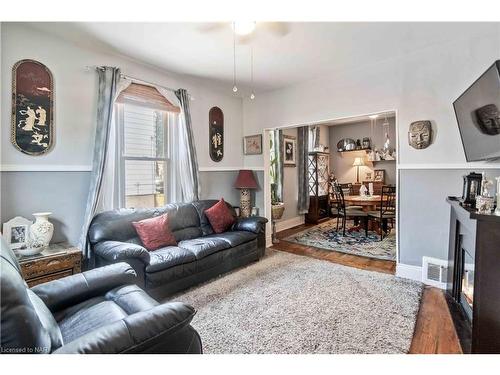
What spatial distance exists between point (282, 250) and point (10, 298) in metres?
3.64

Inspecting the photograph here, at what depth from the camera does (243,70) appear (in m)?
3.43

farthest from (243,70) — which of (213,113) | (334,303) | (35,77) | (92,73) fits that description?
(334,303)

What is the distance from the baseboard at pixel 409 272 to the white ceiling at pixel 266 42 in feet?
8.46

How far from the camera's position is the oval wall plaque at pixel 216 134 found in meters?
4.18

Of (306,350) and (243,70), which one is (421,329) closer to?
(306,350)

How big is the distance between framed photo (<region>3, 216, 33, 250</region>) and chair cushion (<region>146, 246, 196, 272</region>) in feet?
3.65

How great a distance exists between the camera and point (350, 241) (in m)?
4.60

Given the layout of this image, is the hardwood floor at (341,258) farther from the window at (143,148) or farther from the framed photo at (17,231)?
the framed photo at (17,231)

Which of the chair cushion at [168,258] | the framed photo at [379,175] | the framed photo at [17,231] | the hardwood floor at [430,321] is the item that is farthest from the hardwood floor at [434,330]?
the framed photo at [379,175]

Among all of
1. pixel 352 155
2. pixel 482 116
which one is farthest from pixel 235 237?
pixel 352 155

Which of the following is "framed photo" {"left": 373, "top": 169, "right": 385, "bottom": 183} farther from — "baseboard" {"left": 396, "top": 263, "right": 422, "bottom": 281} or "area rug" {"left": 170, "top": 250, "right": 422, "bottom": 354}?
"area rug" {"left": 170, "top": 250, "right": 422, "bottom": 354}

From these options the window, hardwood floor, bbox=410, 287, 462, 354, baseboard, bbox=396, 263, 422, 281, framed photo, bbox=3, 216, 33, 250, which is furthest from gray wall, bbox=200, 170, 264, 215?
hardwood floor, bbox=410, 287, 462, 354

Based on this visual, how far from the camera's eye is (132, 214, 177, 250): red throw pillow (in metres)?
2.79

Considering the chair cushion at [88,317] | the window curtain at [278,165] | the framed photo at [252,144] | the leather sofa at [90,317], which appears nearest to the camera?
the leather sofa at [90,317]
